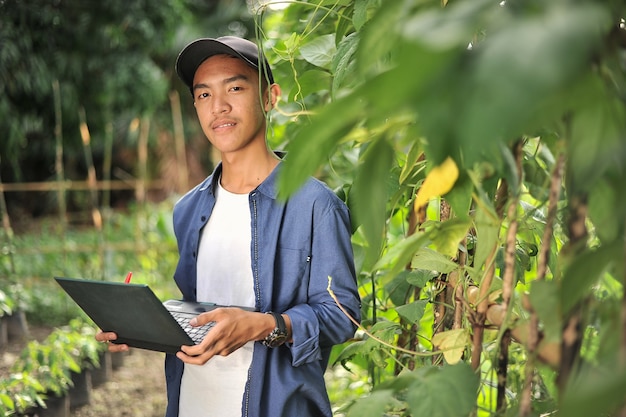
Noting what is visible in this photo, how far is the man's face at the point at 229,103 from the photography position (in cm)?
137

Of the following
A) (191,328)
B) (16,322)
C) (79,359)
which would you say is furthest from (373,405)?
(16,322)

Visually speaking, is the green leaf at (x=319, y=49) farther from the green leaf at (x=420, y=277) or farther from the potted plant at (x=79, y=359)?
the potted plant at (x=79, y=359)

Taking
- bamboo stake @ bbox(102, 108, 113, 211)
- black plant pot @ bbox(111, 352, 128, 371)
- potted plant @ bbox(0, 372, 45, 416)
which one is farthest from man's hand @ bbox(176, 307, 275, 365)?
bamboo stake @ bbox(102, 108, 113, 211)

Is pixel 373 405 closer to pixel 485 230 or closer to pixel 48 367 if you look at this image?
pixel 485 230

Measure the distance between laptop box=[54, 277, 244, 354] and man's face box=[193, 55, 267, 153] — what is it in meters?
0.30

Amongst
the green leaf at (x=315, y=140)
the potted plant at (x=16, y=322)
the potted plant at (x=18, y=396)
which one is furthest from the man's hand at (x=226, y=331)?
the potted plant at (x=16, y=322)

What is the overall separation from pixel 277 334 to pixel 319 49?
1.68ft

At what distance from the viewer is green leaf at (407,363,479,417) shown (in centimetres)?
65

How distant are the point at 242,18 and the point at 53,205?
10.1 feet

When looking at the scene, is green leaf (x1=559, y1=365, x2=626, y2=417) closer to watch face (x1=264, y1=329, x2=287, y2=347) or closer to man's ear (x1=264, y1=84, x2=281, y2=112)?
watch face (x1=264, y1=329, x2=287, y2=347)

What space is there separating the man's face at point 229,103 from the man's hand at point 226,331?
34cm

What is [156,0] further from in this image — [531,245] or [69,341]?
[531,245]

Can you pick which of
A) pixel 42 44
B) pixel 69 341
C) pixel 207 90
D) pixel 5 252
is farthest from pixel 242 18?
pixel 207 90

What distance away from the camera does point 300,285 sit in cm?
132
